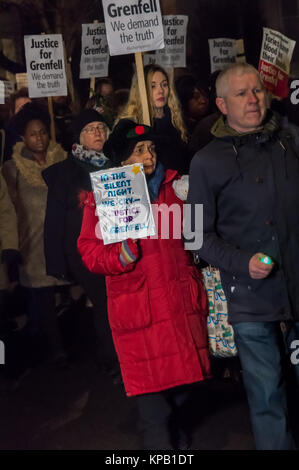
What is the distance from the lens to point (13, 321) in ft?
29.1

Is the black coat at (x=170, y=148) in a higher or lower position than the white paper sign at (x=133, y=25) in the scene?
lower

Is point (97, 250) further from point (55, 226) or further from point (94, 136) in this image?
point (55, 226)

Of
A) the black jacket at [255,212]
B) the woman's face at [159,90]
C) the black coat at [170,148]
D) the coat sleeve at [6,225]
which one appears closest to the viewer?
the black jacket at [255,212]

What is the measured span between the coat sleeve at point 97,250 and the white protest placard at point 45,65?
2072mm

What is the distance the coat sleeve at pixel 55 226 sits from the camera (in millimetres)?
7074

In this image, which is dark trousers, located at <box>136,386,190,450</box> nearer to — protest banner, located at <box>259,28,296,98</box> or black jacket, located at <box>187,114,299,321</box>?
black jacket, located at <box>187,114,299,321</box>

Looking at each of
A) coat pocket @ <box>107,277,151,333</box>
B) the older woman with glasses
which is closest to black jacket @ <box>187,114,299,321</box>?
coat pocket @ <box>107,277,151,333</box>

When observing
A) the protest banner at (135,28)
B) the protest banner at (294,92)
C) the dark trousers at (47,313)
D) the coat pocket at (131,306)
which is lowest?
the dark trousers at (47,313)

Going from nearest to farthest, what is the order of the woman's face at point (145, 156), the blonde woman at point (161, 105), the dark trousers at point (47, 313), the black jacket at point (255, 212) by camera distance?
the black jacket at point (255, 212) < the woman's face at point (145, 156) < the blonde woman at point (161, 105) < the dark trousers at point (47, 313)

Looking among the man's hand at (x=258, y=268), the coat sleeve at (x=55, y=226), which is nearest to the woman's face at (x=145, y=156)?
the man's hand at (x=258, y=268)

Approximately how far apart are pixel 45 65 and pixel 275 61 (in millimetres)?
1856

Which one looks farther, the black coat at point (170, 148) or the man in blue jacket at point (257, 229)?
the black coat at point (170, 148)

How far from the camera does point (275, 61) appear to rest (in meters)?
7.04

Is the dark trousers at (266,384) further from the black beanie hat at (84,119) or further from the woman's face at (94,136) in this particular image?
the black beanie hat at (84,119)
